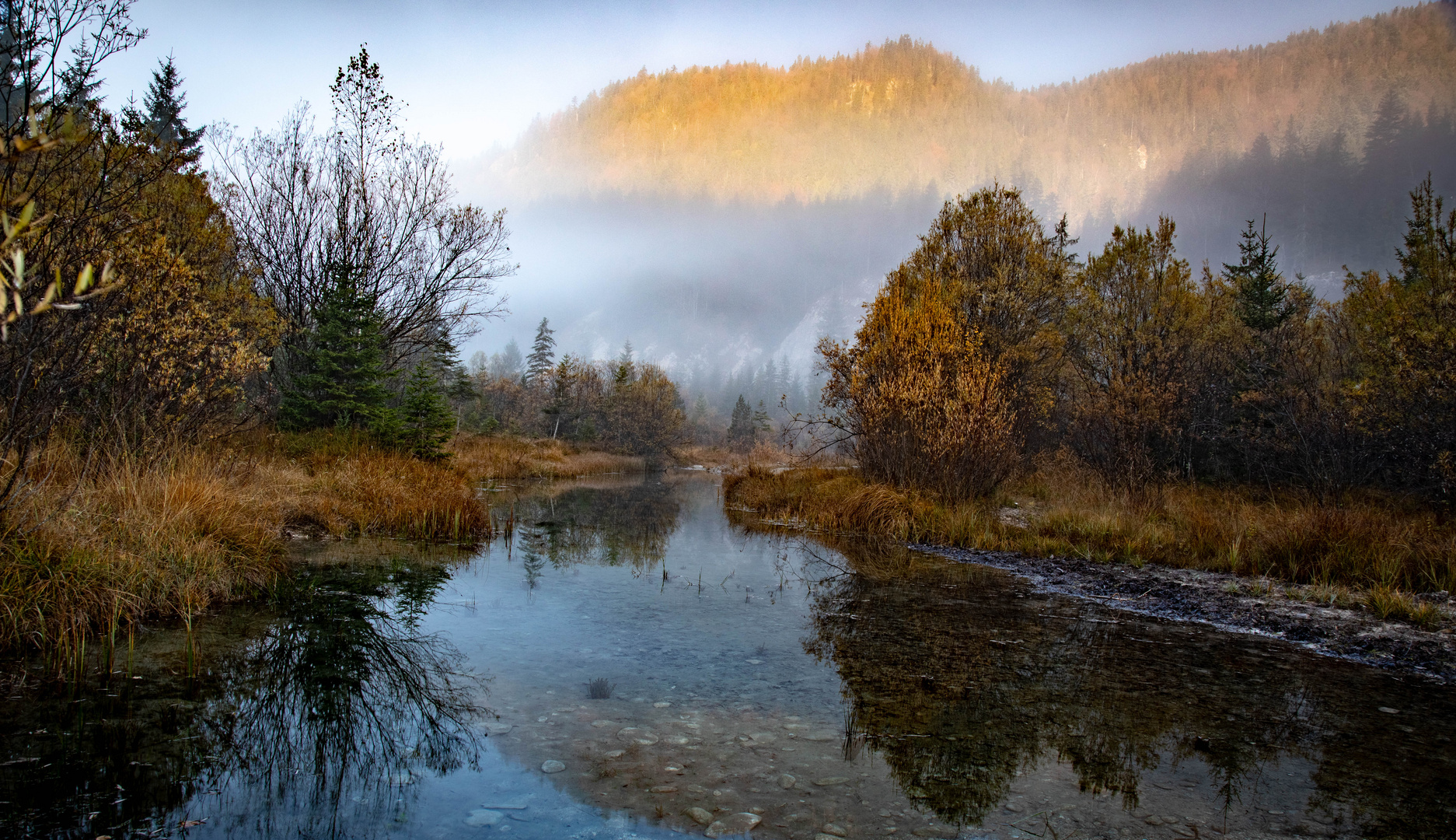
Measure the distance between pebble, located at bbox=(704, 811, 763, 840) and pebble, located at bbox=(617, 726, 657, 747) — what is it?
2.74ft

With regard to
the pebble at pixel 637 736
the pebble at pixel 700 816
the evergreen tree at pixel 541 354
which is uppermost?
the evergreen tree at pixel 541 354

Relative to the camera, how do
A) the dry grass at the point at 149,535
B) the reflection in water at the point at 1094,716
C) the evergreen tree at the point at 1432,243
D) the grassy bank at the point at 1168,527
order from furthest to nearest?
the evergreen tree at the point at 1432,243, the grassy bank at the point at 1168,527, the dry grass at the point at 149,535, the reflection in water at the point at 1094,716

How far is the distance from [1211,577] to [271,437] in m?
16.5

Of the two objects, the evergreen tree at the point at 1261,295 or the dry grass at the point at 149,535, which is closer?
the dry grass at the point at 149,535

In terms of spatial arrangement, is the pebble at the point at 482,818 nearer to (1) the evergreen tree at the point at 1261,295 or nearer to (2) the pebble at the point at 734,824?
(2) the pebble at the point at 734,824

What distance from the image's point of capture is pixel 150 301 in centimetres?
681

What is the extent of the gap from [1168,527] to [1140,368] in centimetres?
937

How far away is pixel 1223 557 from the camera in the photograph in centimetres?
836

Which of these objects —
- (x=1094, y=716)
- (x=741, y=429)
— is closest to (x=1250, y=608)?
(x=1094, y=716)

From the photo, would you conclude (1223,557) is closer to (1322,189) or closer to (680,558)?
(680,558)

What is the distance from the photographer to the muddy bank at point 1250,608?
17.3 ft

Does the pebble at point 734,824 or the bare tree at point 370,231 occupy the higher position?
the bare tree at point 370,231

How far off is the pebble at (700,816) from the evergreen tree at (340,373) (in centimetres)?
1507

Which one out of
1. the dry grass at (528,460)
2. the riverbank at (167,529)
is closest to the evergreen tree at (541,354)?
the dry grass at (528,460)
